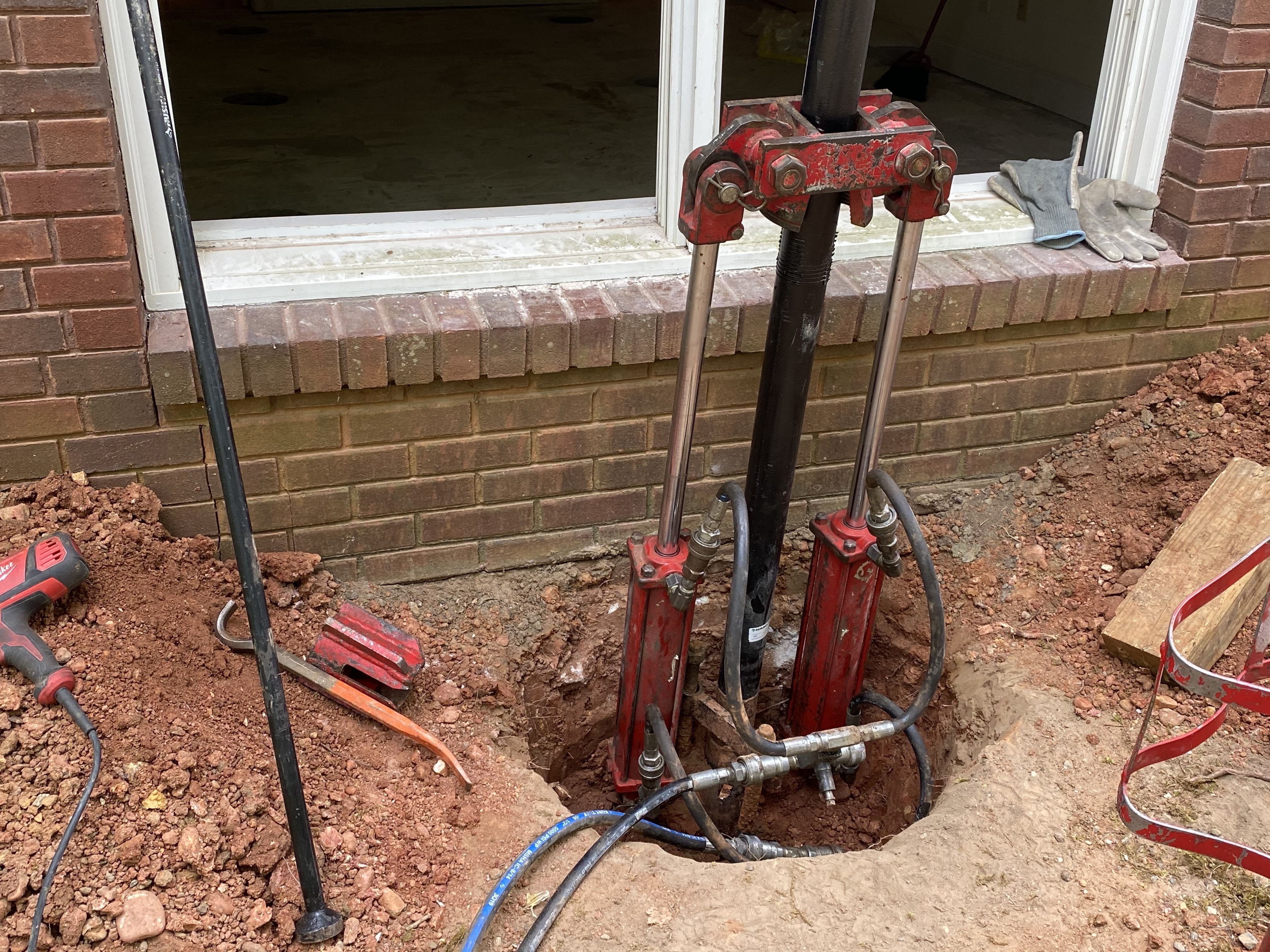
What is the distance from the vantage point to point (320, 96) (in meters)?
5.78

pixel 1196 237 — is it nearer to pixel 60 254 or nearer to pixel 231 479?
pixel 231 479

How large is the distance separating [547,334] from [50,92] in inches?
44.3

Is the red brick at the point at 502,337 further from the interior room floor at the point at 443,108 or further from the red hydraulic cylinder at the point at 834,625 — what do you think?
the interior room floor at the point at 443,108

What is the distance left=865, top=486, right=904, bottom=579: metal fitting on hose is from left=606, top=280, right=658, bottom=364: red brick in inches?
25.6

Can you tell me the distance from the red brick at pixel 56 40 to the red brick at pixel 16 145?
127 mm

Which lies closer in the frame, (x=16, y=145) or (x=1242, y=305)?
(x=16, y=145)

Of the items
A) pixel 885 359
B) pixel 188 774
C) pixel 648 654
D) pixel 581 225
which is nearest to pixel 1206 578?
A: pixel 885 359

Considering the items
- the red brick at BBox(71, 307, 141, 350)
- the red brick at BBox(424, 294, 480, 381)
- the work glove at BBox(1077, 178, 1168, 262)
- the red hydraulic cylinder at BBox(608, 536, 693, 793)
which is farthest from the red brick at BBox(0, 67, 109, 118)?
the work glove at BBox(1077, 178, 1168, 262)

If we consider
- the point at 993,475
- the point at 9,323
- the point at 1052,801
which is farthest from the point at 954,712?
the point at 9,323

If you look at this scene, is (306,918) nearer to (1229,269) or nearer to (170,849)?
(170,849)

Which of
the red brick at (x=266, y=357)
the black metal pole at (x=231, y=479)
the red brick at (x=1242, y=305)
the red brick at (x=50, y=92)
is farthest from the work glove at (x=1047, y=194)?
the red brick at (x=50, y=92)

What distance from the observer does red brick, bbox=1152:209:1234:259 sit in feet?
10.0

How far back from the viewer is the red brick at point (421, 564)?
2.87m

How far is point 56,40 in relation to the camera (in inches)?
83.8
